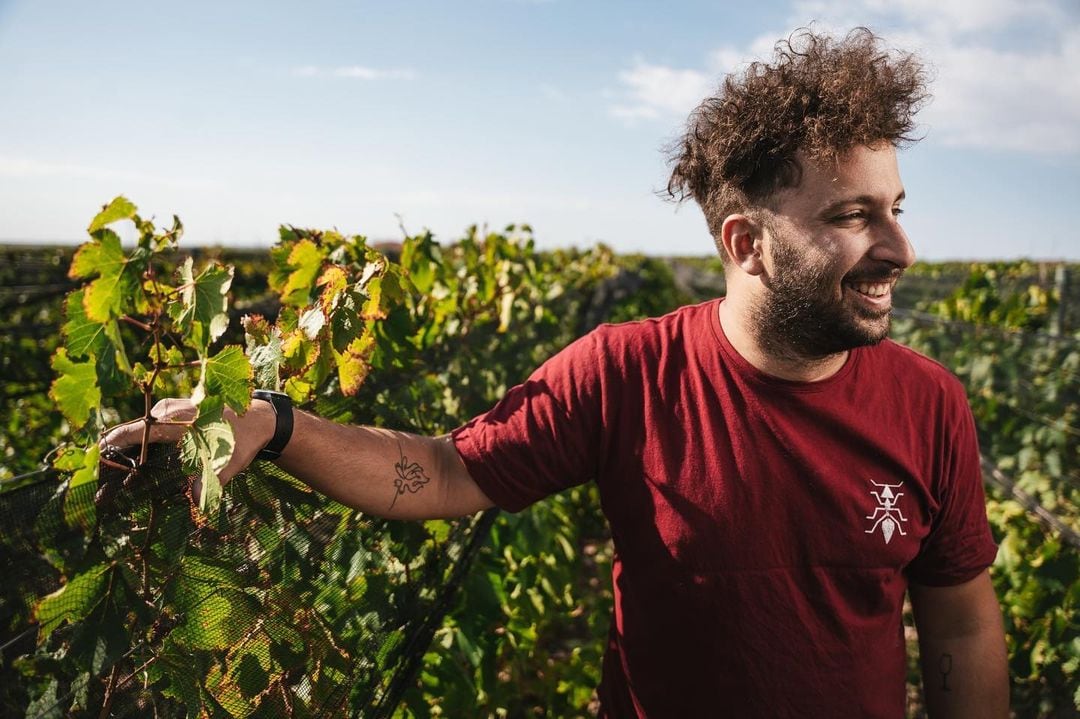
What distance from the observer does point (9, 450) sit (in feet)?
15.2

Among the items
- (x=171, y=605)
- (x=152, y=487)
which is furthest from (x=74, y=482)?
(x=171, y=605)

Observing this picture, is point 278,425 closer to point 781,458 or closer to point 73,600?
point 73,600

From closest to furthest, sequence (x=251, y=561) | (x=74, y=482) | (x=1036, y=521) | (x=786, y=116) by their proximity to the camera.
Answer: (x=74, y=482), (x=251, y=561), (x=786, y=116), (x=1036, y=521)

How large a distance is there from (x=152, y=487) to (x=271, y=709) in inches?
20.6

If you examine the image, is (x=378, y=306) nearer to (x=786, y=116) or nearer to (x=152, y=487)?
(x=152, y=487)

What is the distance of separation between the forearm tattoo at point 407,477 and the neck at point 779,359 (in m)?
0.81

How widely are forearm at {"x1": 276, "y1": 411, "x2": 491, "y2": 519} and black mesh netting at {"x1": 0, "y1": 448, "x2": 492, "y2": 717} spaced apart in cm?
8

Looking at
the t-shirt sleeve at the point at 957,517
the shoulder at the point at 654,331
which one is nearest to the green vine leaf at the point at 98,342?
the shoulder at the point at 654,331

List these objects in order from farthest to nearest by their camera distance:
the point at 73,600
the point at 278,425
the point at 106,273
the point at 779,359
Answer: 1. the point at 779,359
2. the point at 278,425
3. the point at 106,273
4. the point at 73,600

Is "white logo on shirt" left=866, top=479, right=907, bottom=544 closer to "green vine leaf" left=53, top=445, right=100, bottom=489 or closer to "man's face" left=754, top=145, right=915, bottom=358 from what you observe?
"man's face" left=754, top=145, right=915, bottom=358

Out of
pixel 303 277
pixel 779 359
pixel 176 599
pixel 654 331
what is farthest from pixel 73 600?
pixel 779 359

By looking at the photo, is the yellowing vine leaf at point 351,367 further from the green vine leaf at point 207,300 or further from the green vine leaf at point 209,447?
the green vine leaf at point 209,447

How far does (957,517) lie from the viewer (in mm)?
1811

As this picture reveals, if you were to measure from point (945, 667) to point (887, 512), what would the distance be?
0.50 metres
